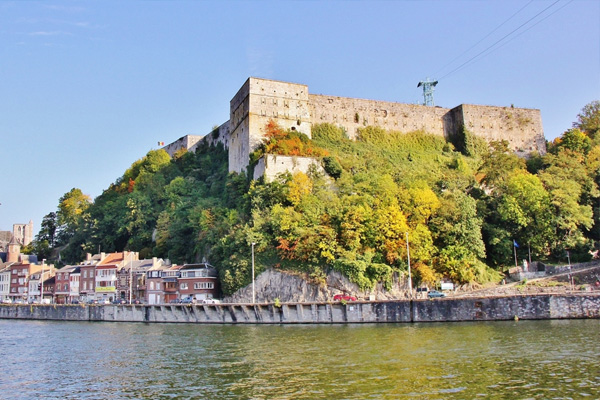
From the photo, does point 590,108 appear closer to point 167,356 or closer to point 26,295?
point 167,356

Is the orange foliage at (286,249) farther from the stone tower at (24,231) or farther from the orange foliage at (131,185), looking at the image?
the stone tower at (24,231)

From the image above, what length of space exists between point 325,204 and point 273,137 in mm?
13483

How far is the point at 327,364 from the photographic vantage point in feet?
81.2

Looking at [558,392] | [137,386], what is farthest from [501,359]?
[137,386]

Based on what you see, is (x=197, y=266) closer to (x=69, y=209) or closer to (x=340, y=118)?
(x=340, y=118)

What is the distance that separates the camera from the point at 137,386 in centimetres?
2236

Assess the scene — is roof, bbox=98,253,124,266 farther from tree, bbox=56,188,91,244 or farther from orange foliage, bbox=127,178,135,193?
tree, bbox=56,188,91,244

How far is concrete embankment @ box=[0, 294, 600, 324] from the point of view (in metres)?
38.2

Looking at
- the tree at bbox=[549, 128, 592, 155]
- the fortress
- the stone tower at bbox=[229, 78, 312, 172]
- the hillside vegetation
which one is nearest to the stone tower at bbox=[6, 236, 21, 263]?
the hillside vegetation

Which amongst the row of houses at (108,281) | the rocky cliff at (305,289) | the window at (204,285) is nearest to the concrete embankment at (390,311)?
the rocky cliff at (305,289)

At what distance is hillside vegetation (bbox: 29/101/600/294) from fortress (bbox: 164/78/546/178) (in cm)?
156

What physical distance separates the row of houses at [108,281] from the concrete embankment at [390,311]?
4.55 meters

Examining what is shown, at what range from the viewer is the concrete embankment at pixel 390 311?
38.2 m

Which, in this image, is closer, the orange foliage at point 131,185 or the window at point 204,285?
the window at point 204,285
